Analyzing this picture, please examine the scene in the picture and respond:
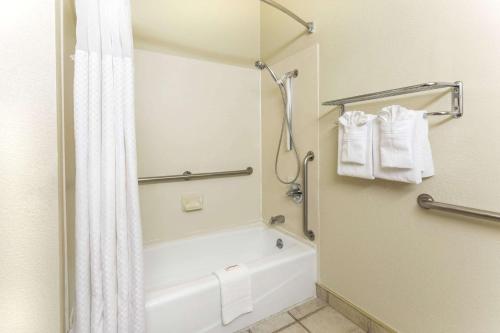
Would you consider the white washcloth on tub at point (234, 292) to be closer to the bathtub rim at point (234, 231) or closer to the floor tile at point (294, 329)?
the floor tile at point (294, 329)

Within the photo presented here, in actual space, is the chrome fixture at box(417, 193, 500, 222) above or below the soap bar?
above

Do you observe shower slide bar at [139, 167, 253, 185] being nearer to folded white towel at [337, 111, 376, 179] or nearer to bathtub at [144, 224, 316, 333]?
bathtub at [144, 224, 316, 333]

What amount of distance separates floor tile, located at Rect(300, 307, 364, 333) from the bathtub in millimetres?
136

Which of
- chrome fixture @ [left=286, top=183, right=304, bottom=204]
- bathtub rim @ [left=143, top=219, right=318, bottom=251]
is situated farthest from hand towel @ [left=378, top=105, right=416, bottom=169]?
bathtub rim @ [left=143, top=219, right=318, bottom=251]

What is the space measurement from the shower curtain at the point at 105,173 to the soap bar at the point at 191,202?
0.80m

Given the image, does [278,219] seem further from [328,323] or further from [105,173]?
[105,173]

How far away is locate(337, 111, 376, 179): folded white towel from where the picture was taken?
1.14 m

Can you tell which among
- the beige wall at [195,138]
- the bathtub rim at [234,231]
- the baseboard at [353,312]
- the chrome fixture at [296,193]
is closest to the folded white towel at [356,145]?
the chrome fixture at [296,193]

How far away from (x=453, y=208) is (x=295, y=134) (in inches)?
39.4

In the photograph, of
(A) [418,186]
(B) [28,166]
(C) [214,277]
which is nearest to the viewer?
(B) [28,166]

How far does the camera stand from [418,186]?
3.55 ft

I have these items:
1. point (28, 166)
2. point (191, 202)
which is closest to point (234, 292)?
point (191, 202)

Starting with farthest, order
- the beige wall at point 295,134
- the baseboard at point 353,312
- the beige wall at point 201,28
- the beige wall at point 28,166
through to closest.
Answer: the beige wall at point 201,28 < the beige wall at point 295,134 < the baseboard at point 353,312 < the beige wall at point 28,166

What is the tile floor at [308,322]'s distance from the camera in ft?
4.38
